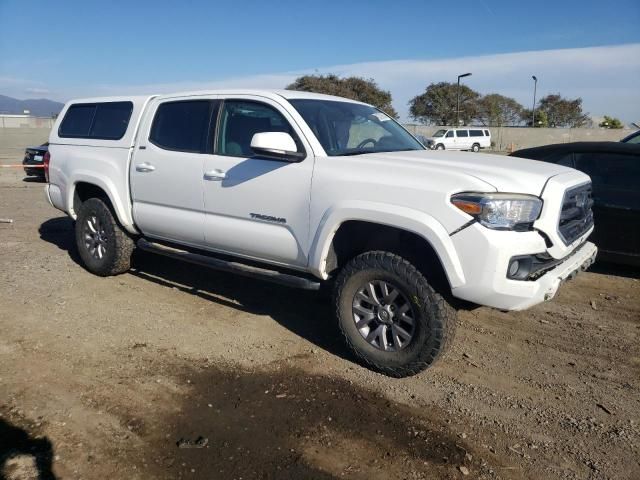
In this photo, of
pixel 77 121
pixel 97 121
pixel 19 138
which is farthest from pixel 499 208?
pixel 19 138

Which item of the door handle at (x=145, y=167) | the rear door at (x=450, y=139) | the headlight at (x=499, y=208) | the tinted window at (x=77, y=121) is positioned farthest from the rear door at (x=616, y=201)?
the rear door at (x=450, y=139)

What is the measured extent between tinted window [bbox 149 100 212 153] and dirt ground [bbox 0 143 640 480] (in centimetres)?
154

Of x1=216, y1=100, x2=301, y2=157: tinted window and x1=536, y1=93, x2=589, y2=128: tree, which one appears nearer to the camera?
x1=216, y1=100, x2=301, y2=157: tinted window

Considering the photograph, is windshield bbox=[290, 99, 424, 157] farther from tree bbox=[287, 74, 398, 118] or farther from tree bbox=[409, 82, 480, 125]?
tree bbox=[409, 82, 480, 125]

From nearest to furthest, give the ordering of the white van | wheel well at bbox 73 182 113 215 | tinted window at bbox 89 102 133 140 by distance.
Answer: tinted window at bbox 89 102 133 140, wheel well at bbox 73 182 113 215, the white van

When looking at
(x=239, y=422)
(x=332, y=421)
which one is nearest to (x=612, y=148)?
(x=332, y=421)

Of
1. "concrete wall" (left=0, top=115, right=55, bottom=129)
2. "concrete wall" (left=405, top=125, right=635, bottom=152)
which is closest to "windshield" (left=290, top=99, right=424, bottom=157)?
"concrete wall" (left=0, top=115, right=55, bottom=129)

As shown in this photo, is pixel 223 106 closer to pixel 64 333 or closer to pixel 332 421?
pixel 64 333

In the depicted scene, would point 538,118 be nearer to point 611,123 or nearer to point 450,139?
point 611,123

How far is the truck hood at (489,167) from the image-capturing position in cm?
340

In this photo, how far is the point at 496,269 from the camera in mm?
3238

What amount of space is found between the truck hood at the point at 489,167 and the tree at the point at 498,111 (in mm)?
64186

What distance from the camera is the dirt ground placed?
2846 mm

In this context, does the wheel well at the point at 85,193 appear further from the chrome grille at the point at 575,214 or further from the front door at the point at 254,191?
the chrome grille at the point at 575,214
